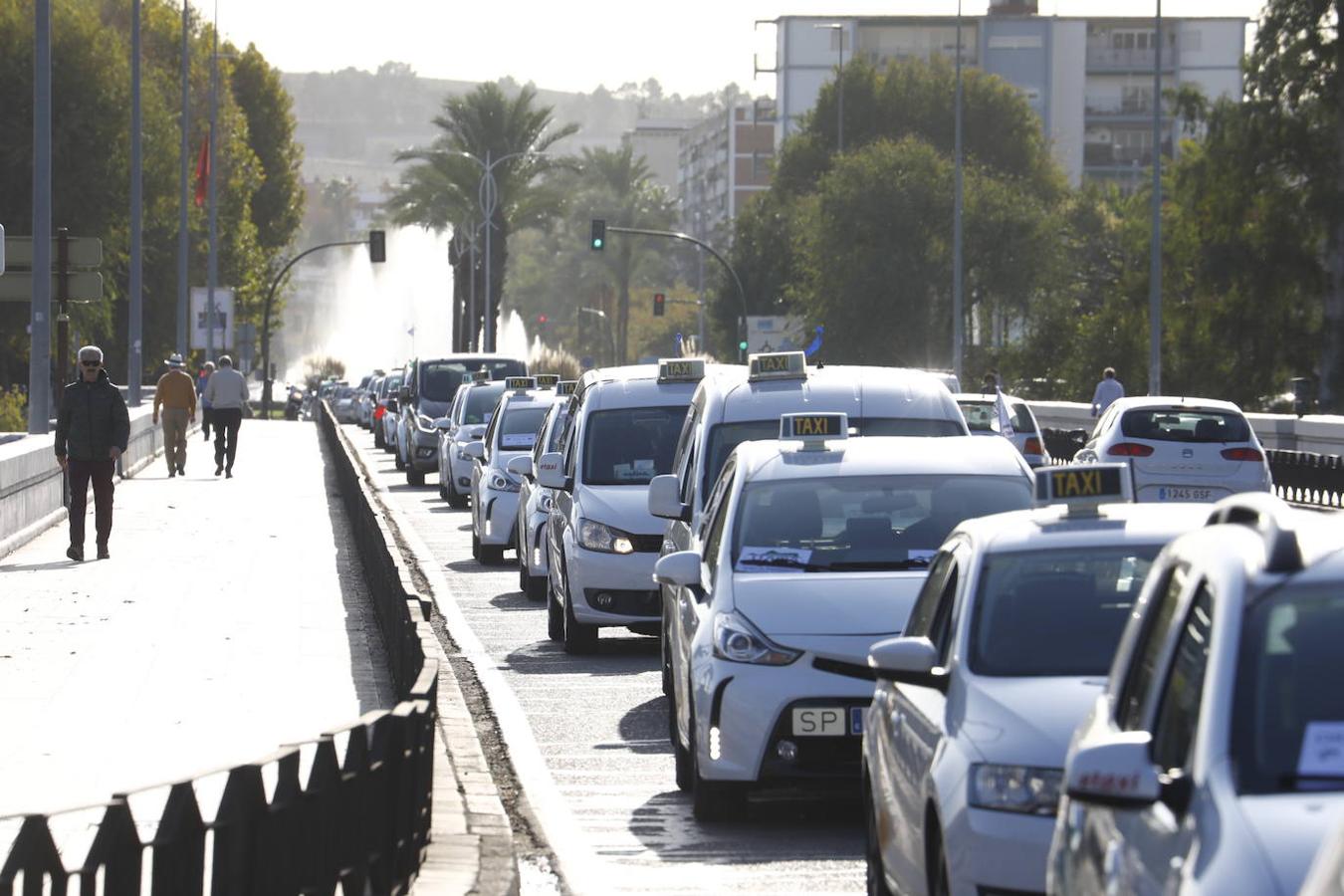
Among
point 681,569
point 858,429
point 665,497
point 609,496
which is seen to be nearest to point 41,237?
point 609,496

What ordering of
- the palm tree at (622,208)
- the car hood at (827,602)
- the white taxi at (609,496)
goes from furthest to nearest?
the palm tree at (622,208), the white taxi at (609,496), the car hood at (827,602)

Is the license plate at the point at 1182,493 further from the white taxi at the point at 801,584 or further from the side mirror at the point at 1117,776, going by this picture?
the side mirror at the point at 1117,776

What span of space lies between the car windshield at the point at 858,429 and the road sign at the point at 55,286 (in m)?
15.8

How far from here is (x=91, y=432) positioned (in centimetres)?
2247

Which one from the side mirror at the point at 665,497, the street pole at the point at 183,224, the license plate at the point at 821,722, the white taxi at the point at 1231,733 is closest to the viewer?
the white taxi at the point at 1231,733

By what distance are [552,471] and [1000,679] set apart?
446 inches

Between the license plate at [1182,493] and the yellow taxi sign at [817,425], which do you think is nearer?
the yellow taxi sign at [817,425]

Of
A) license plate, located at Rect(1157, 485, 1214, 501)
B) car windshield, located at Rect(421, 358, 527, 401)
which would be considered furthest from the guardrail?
car windshield, located at Rect(421, 358, 527, 401)

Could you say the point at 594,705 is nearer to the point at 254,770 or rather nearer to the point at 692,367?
the point at 692,367

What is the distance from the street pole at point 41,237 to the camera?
98.3ft

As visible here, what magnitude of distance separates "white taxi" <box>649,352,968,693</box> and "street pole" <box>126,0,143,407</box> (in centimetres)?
3102

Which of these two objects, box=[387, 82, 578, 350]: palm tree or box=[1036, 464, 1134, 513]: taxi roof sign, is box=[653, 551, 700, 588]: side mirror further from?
box=[387, 82, 578, 350]: palm tree

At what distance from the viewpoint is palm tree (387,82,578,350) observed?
92188mm

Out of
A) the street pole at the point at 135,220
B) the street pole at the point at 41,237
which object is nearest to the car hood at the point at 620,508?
the street pole at the point at 41,237
